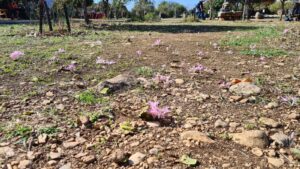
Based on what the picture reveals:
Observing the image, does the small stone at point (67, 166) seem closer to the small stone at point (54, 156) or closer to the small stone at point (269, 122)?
the small stone at point (54, 156)

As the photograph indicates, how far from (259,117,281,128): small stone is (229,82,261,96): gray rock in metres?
0.57

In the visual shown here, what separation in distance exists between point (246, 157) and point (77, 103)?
1.53 metres

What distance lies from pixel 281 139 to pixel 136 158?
3.23 feet

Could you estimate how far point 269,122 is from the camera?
2928 mm

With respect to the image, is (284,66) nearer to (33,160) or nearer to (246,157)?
(246,157)

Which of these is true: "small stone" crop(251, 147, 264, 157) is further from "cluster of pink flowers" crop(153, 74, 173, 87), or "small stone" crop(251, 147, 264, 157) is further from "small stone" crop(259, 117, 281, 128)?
"cluster of pink flowers" crop(153, 74, 173, 87)

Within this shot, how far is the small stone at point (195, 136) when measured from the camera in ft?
8.48

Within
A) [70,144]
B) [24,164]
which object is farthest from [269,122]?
[24,164]

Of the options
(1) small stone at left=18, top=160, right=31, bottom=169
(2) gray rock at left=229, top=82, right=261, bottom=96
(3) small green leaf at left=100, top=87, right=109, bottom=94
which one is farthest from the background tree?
(1) small stone at left=18, top=160, right=31, bottom=169

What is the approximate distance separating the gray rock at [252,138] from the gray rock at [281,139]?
0.06 m

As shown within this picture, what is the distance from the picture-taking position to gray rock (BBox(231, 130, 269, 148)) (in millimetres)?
2558

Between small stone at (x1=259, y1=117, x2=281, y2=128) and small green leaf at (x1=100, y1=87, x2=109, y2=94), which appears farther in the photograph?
small green leaf at (x1=100, y1=87, x2=109, y2=94)

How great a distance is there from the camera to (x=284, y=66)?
193 inches

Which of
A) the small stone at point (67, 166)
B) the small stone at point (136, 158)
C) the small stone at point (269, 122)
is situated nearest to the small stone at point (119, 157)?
the small stone at point (136, 158)
